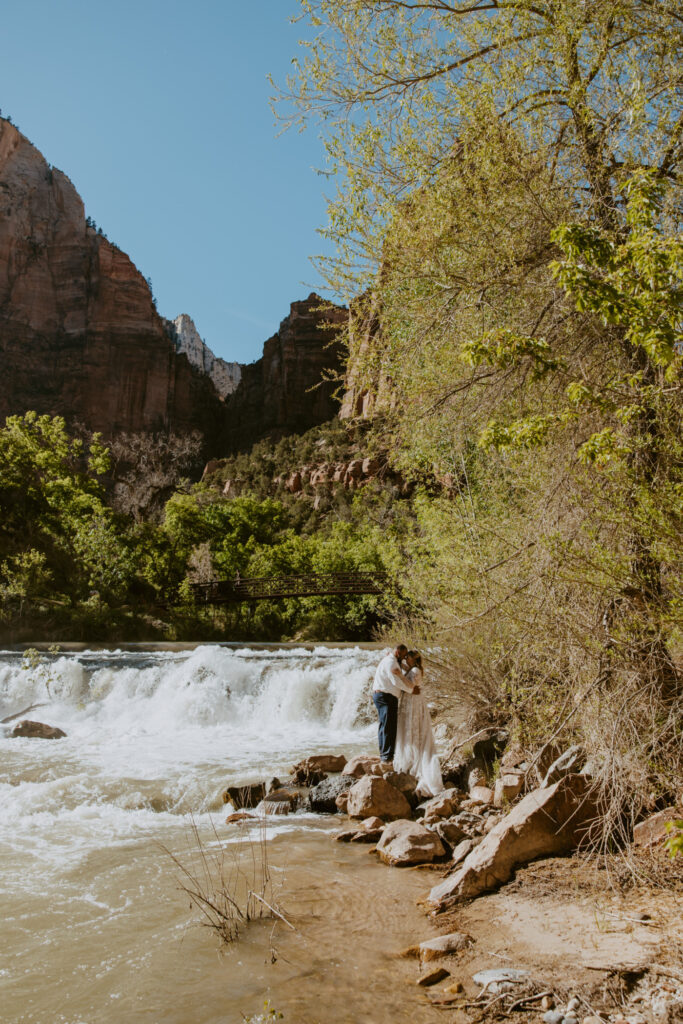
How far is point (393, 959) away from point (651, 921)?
1.38m

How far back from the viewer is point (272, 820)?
22.7ft

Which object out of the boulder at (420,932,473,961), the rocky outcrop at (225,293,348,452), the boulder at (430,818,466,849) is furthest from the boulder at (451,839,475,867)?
the rocky outcrop at (225,293,348,452)

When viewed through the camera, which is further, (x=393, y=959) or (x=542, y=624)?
(x=542, y=624)

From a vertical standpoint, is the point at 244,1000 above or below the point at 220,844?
above

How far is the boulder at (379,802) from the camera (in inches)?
264

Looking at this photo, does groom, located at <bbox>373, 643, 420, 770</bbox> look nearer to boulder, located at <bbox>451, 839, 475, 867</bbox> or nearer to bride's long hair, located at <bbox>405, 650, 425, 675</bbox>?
bride's long hair, located at <bbox>405, 650, 425, 675</bbox>

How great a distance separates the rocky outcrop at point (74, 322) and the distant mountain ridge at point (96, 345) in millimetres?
129

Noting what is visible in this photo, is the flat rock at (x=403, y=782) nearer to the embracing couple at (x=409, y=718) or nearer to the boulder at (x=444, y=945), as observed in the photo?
the embracing couple at (x=409, y=718)

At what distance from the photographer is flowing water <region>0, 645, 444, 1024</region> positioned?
137 inches

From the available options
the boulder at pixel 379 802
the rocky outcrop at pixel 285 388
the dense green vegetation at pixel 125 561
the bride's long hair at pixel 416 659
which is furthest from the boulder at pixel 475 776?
the rocky outcrop at pixel 285 388

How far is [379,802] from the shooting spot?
6.76 meters

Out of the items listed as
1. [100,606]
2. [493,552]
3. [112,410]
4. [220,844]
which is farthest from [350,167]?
[112,410]

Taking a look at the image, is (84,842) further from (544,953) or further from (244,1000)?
(544,953)

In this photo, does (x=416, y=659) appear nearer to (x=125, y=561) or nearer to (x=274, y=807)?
(x=274, y=807)
